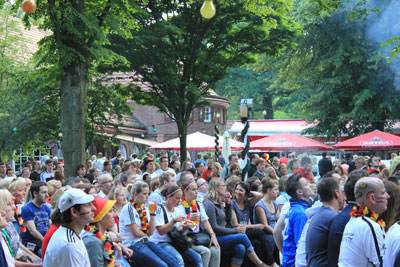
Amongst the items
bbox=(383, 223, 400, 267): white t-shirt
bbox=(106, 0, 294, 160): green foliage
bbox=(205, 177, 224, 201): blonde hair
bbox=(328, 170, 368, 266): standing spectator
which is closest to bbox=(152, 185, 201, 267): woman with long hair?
bbox=(205, 177, 224, 201): blonde hair

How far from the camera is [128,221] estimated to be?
7434 mm

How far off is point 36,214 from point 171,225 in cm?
218

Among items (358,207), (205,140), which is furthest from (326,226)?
(205,140)

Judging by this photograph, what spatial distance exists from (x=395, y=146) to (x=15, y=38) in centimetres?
1881

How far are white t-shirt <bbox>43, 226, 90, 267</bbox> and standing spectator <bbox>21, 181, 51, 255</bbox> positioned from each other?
3.53 meters

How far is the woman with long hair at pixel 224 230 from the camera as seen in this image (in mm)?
8938

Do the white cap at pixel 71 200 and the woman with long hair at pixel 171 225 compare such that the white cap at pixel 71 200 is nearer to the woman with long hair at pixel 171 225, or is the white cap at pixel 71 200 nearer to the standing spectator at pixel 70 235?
the standing spectator at pixel 70 235

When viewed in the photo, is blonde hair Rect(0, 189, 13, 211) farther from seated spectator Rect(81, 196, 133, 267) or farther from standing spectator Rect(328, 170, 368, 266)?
standing spectator Rect(328, 170, 368, 266)

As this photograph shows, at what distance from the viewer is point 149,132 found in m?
47.9

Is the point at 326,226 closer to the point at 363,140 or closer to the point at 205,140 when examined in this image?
the point at 363,140

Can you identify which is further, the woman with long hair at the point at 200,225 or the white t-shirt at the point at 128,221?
the woman with long hair at the point at 200,225

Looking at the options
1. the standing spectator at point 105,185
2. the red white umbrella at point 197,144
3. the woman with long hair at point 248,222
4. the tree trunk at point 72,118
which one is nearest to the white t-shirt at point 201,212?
the woman with long hair at point 248,222

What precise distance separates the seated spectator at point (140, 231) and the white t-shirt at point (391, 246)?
4.11 metres

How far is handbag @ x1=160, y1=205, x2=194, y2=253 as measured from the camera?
→ 8031 mm
